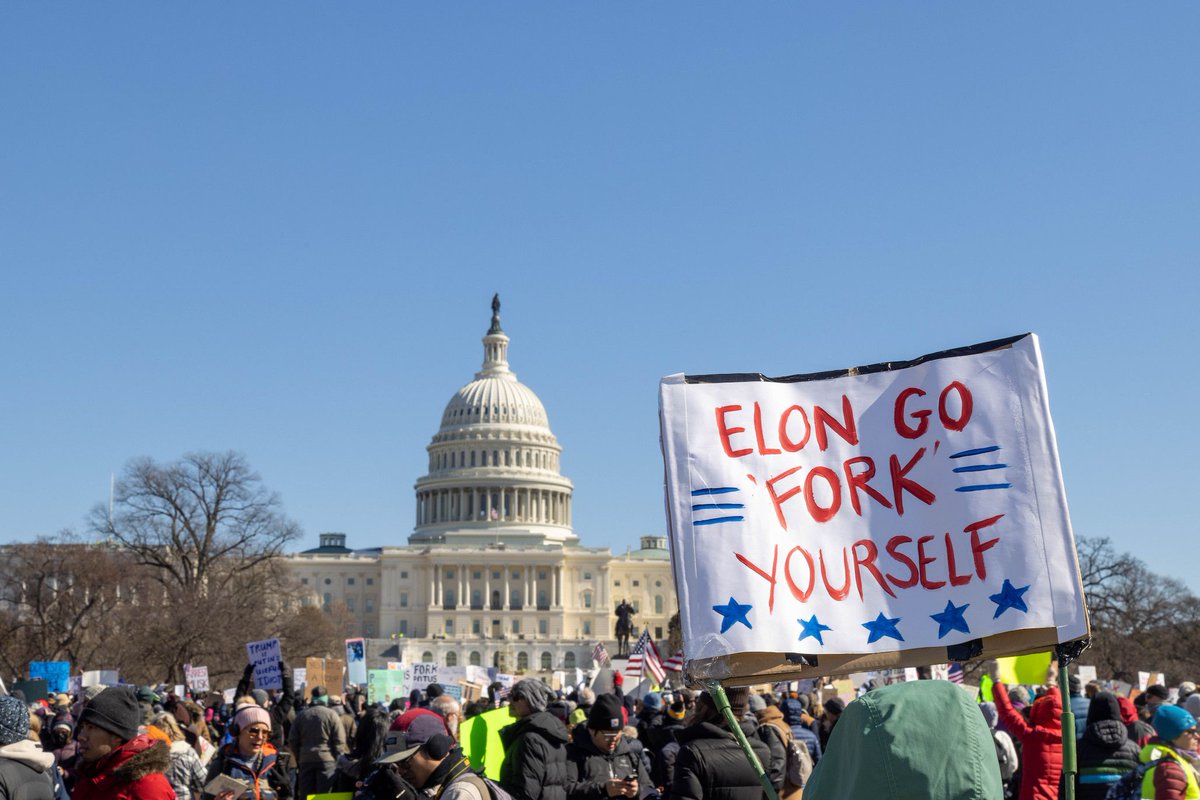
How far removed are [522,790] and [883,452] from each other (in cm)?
444

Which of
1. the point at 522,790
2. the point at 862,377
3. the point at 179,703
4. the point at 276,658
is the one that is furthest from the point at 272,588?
the point at 862,377

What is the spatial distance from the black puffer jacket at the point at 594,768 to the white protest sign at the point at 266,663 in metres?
12.5

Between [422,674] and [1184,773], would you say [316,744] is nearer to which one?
[1184,773]

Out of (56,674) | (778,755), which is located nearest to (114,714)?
(778,755)

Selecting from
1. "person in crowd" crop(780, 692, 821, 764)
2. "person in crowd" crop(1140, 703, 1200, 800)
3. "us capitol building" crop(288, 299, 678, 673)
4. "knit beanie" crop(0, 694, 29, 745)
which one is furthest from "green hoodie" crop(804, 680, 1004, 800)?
"us capitol building" crop(288, 299, 678, 673)

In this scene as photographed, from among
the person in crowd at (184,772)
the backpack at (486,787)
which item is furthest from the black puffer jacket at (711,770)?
the person in crowd at (184,772)

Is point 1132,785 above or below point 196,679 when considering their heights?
below

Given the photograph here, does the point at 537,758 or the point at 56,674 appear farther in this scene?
the point at 56,674

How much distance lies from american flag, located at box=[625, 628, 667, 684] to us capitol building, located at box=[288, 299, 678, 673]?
99.3 meters

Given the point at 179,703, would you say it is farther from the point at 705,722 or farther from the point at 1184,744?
the point at 1184,744

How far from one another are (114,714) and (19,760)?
1.96 ft

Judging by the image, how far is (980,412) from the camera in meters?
4.26

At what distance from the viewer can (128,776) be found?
18.0 feet

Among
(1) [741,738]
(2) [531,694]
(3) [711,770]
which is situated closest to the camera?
(1) [741,738]
